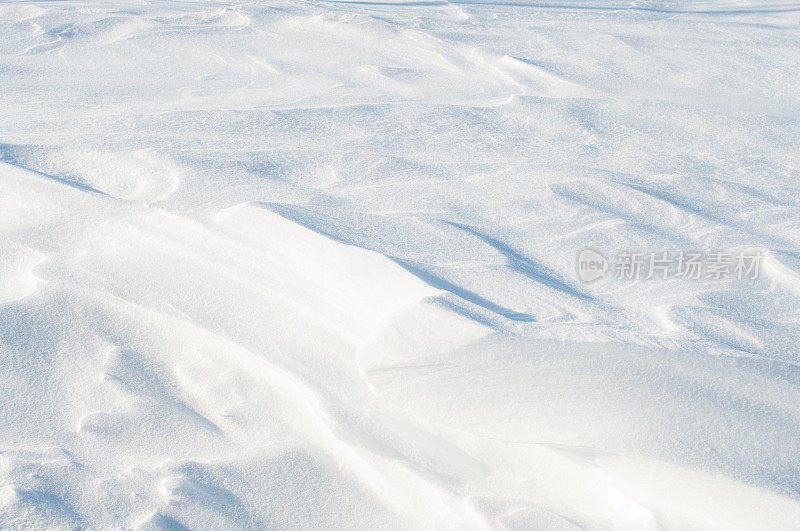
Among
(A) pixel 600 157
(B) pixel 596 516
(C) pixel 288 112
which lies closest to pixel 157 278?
(B) pixel 596 516

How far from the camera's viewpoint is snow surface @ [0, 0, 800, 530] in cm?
98

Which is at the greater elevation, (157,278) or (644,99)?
(644,99)

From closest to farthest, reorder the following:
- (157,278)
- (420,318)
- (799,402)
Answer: (799,402)
(420,318)
(157,278)

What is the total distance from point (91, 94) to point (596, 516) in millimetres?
2146

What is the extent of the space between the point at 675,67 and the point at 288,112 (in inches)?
65.4

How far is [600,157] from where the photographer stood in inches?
82.5

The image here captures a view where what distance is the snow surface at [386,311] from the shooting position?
98 centimetres

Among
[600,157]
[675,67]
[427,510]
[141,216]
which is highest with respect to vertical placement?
[675,67]

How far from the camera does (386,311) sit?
1256 millimetres

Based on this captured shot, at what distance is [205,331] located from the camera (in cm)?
126

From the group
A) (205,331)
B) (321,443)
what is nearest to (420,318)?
(321,443)

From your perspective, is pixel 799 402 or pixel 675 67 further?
pixel 675 67

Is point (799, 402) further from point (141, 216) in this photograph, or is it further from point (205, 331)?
point (141, 216)

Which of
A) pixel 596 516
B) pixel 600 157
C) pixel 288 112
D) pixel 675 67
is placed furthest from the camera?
pixel 675 67
